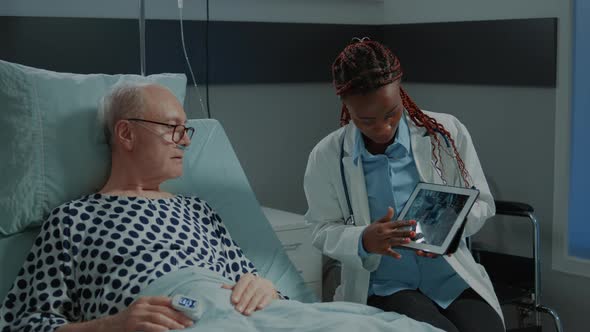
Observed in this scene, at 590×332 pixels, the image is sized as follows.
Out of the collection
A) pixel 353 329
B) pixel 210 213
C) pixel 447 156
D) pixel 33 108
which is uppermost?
pixel 33 108

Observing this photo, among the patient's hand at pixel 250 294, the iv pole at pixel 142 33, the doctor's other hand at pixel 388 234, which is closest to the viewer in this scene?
the patient's hand at pixel 250 294

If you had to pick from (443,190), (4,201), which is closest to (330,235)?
(443,190)

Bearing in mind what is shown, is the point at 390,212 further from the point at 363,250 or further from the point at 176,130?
the point at 176,130

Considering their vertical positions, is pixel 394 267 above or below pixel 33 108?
below

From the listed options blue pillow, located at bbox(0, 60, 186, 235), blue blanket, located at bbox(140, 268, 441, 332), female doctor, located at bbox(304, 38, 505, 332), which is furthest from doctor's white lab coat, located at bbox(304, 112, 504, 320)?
blue pillow, located at bbox(0, 60, 186, 235)

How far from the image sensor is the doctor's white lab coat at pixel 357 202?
236 centimetres

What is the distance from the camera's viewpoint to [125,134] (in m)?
2.40

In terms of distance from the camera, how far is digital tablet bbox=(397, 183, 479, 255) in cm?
217

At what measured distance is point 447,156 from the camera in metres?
2.44

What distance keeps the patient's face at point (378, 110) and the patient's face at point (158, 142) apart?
486 millimetres

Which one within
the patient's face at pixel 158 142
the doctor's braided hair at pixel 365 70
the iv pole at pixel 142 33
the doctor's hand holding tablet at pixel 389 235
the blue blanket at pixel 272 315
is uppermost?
the iv pole at pixel 142 33

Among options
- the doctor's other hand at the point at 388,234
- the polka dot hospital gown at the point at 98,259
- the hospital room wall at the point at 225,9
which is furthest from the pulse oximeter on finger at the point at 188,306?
the hospital room wall at the point at 225,9

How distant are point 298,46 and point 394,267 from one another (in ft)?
5.70

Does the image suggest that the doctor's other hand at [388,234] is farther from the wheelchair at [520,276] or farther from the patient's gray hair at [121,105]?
A: the patient's gray hair at [121,105]
